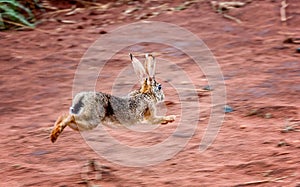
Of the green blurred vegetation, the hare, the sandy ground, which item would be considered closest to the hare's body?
the hare

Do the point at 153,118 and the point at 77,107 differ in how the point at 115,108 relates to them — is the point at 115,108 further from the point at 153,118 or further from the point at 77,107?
the point at 153,118

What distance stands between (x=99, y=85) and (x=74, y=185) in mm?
2279

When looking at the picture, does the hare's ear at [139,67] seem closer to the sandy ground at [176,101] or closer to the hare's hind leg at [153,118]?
the hare's hind leg at [153,118]

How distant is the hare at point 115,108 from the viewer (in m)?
3.90

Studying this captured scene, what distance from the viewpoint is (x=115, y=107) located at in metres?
4.01

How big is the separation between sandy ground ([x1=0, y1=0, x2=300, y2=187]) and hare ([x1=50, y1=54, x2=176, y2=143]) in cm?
35

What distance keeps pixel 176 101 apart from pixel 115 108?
1.70 m

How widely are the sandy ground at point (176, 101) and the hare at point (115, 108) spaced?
35 centimetres

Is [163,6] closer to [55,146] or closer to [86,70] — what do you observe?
[86,70]

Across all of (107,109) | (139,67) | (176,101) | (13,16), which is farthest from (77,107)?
(13,16)

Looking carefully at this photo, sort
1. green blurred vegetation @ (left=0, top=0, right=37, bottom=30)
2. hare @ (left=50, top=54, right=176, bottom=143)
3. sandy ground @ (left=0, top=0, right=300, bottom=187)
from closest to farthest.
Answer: hare @ (left=50, top=54, right=176, bottom=143), sandy ground @ (left=0, top=0, right=300, bottom=187), green blurred vegetation @ (left=0, top=0, right=37, bottom=30)

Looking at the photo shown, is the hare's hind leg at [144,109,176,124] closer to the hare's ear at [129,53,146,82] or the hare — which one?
the hare

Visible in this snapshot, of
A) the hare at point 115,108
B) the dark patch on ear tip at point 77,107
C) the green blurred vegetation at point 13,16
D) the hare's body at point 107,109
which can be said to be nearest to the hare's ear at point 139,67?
the hare at point 115,108

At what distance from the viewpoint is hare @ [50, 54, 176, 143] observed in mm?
3904
